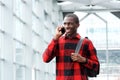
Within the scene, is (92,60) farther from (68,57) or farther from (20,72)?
(20,72)

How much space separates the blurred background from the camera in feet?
42.4

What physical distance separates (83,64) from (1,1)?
9604 millimetres

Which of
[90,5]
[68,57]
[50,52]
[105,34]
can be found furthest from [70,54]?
[105,34]

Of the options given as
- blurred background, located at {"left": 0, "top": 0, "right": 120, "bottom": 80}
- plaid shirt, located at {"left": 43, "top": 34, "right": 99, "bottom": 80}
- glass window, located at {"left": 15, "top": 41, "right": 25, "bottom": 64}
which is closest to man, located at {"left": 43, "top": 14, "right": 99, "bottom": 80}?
plaid shirt, located at {"left": 43, "top": 34, "right": 99, "bottom": 80}

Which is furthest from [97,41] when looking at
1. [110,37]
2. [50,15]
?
[50,15]

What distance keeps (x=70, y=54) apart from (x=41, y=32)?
59.8 ft

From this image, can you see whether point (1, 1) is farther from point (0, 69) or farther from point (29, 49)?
point (29, 49)

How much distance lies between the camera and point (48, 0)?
24.3 meters

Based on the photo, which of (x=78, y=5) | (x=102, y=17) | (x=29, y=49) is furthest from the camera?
(x=102, y=17)

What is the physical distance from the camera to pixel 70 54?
3.16 metres

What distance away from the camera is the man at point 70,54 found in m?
3.11

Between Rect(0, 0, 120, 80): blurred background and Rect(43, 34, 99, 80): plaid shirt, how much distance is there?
9.41 meters

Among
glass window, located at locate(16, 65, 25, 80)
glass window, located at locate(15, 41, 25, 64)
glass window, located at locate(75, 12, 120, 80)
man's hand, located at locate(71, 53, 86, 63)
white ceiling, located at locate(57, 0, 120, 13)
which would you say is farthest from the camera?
glass window, located at locate(75, 12, 120, 80)

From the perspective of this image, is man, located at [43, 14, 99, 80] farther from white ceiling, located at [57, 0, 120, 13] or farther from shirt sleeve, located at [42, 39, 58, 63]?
white ceiling, located at [57, 0, 120, 13]
